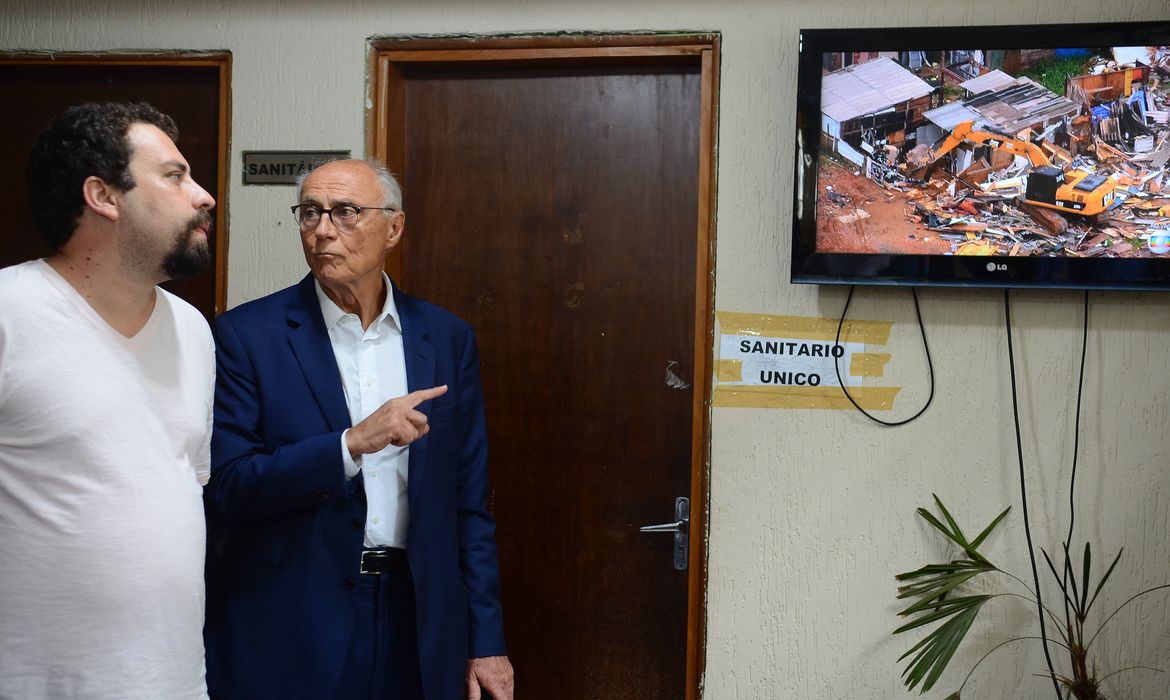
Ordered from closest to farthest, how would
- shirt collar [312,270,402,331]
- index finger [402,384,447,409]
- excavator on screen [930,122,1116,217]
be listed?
index finger [402,384,447,409] → shirt collar [312,270,402,331] → excavator on screen [930,122,1116,217]

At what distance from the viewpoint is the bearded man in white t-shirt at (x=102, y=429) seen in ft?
4.55

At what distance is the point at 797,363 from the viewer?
2.46 metres

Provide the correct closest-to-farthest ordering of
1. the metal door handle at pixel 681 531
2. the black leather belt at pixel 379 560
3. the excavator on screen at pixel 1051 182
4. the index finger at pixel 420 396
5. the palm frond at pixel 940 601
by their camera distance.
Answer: the index finger at pixel 420 396
the black leather belt at pixel 379 560
the palm frond at pixel 940 601
the excavator on screen at pixel 1051 182
the metal door handle at pixel 681 531

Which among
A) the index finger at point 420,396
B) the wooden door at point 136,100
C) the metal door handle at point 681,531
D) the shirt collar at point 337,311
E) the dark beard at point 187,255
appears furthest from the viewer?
the wooden door at point 136,100

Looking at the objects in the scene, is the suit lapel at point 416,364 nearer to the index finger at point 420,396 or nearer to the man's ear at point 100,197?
the index finger at point 420,396

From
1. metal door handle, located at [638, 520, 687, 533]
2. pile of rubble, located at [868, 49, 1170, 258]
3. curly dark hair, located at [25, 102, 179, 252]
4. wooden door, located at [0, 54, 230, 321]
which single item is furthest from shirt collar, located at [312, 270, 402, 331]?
pile of rubble, located at [868, 49, 1170, 258]

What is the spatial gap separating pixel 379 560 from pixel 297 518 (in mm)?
175

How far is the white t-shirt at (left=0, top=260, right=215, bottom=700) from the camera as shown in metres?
1.39

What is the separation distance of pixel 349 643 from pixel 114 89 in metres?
1.80

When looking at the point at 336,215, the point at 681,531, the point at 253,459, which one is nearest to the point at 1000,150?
the point at 681,531

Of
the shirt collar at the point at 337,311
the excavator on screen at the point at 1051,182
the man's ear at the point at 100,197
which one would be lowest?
the shirt collar at the point at 337,311

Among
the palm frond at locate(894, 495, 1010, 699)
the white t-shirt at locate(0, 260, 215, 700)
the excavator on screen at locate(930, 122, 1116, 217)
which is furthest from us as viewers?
the excavator on screen at locate(930, 122, 1116, 217)

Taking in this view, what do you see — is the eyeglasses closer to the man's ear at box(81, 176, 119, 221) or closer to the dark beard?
the dark beard

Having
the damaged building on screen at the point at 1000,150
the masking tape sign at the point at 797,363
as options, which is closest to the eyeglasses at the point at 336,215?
the masking tape sign at the point at 797,363
